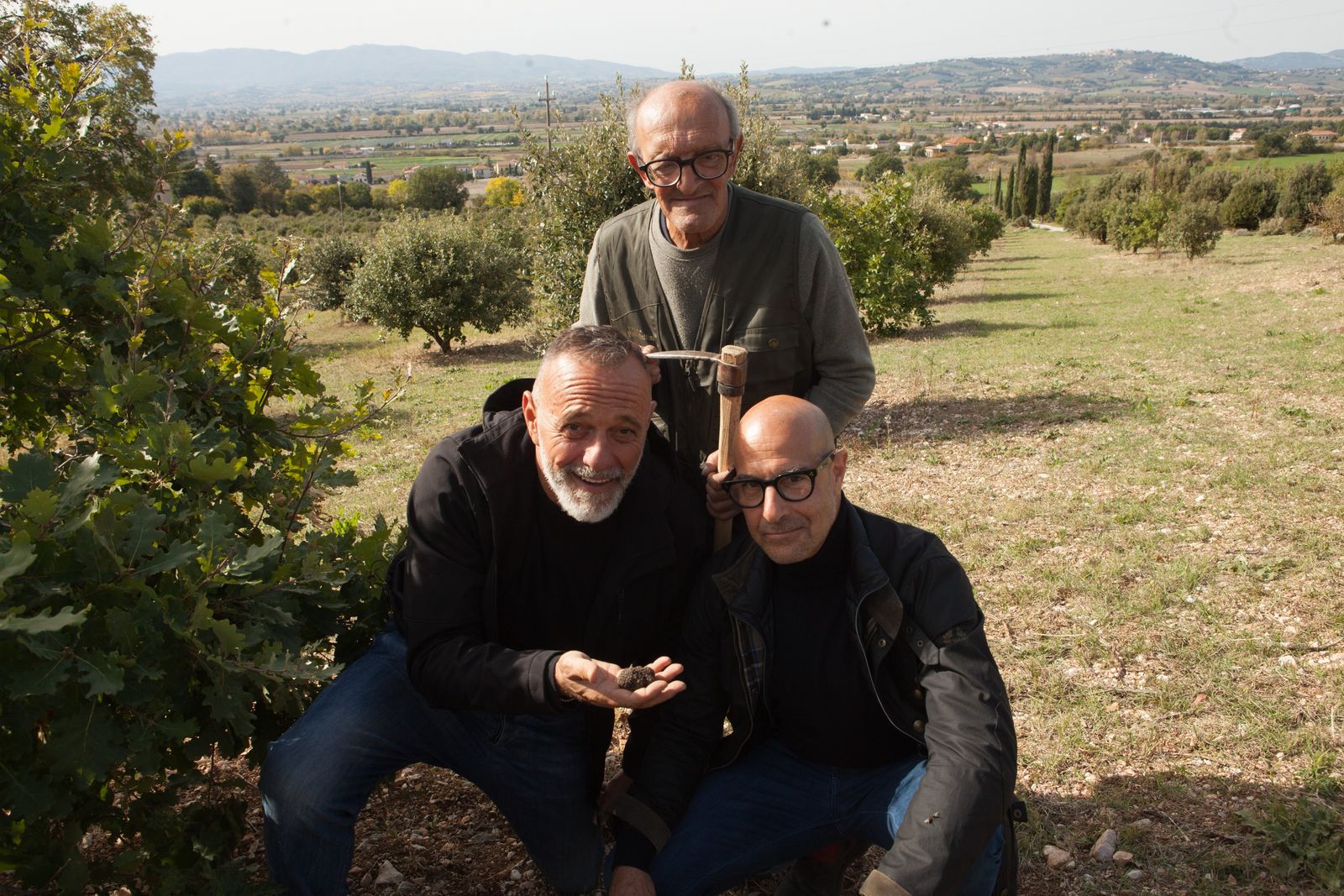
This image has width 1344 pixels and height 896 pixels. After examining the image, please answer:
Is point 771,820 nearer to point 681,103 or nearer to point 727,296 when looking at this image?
point 727,296

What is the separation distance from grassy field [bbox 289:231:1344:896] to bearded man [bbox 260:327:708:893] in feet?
2.34

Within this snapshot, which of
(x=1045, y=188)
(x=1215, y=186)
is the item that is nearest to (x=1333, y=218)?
(x=1215, y=186)

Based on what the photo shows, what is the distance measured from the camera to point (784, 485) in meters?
2.86

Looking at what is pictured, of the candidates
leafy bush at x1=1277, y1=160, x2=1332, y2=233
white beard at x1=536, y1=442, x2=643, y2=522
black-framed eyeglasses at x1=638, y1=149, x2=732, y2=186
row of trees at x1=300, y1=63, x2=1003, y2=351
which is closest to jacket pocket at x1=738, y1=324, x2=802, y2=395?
black-framed eyeglasses at x1=638, y1=149, x2=732, y2=186

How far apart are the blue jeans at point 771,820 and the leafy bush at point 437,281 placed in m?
20.4

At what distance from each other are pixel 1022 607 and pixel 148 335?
4748 mm

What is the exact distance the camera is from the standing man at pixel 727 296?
3.79 metres

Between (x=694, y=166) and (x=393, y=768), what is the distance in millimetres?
2416

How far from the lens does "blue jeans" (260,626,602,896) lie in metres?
2.89

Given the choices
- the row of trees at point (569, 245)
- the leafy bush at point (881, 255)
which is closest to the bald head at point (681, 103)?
the row of trees at point (569, 245)

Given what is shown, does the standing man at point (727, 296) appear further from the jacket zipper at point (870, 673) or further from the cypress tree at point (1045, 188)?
the cypress tree at point (1045, 188)

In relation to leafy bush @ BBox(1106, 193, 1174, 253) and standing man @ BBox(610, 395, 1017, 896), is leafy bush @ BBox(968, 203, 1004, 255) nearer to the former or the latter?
leafy bush @ BBox(1106, 193, 1174, 253)

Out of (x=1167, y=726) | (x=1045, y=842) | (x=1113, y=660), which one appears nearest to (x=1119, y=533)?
(x=1113, y=660)

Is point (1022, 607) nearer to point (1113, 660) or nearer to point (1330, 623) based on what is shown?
point (1113, 660)
